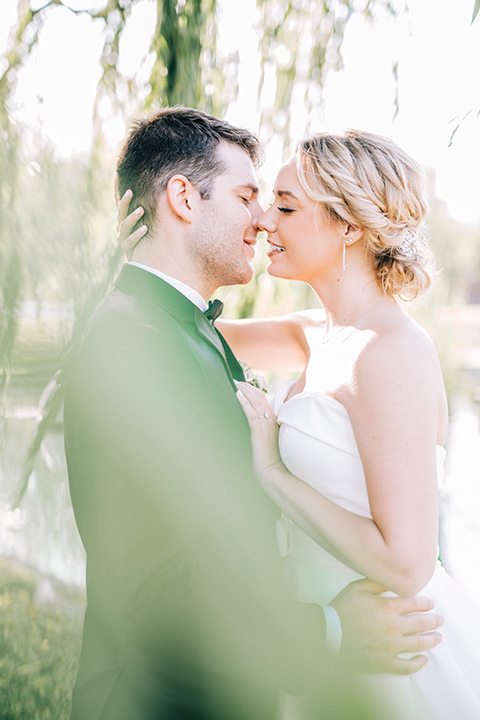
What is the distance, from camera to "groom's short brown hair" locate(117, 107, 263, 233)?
66.0 inches

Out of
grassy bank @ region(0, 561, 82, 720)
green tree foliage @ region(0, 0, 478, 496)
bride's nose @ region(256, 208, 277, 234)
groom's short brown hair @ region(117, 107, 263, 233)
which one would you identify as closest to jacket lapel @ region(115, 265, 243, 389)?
green tree foliage @ region(0, 0, 478, 496)

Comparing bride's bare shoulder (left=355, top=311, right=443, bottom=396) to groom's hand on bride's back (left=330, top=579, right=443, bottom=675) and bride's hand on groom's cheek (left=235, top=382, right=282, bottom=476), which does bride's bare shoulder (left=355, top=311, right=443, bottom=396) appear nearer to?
bride's hand on groom's cheek (left=235, top=382, right=282, bottom=476)

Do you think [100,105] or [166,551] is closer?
[166,551]

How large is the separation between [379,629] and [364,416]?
50cm

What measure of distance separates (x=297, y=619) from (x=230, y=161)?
125 cm

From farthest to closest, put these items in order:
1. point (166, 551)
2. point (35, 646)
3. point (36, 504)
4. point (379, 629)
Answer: point (35, 646) → point (36, 504) → point (379, 629) → point (166, 551)

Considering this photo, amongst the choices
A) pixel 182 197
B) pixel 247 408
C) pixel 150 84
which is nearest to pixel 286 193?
pixel 182 197

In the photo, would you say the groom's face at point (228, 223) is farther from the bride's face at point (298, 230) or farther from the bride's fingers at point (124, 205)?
the bride's fingers at point (124, 205)

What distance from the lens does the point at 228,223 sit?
1734 mm

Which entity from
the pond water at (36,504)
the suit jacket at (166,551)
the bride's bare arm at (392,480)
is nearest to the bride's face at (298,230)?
the bride's bare arm at (392,480)

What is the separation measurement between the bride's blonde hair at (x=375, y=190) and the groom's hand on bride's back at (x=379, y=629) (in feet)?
3.01

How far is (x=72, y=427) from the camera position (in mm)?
1339

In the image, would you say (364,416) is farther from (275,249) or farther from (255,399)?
(275,249)

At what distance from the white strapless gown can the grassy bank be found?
0.88 meters
